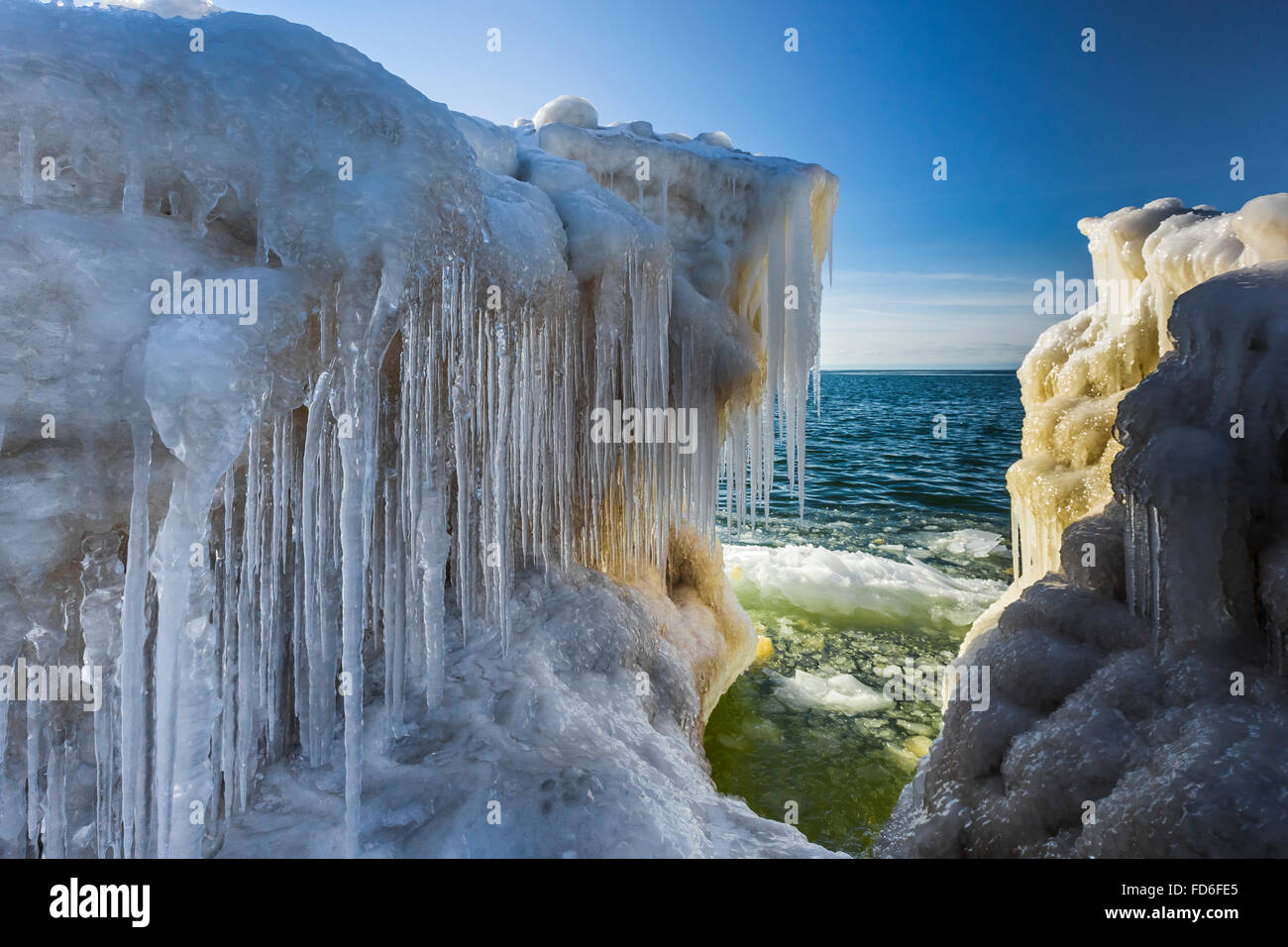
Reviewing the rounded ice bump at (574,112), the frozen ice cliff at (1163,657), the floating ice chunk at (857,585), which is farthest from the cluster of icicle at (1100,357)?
the rounded ice bump at (574,112)

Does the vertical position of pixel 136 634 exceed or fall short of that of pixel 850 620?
it exceeds it

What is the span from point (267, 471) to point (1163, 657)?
561 centimetres

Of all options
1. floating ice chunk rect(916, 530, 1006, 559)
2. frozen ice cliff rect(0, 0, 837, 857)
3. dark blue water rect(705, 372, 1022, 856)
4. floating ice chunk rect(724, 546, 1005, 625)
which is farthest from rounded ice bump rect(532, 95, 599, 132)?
floating ice chunk rect(916, 530, 1006, 559)

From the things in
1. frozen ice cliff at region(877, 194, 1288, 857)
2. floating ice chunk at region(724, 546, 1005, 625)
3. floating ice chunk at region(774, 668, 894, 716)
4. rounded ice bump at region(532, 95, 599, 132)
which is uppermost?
rounded ice bump at region(532, 95, 599, 132)

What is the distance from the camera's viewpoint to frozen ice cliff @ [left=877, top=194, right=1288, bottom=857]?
2.95m

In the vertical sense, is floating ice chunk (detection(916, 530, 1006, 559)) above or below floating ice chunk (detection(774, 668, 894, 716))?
above

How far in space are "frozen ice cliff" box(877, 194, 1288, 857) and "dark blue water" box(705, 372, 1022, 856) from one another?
284 cm

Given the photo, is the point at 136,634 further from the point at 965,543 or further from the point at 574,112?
the point at 965,543

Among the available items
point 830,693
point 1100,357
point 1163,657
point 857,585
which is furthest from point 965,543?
point 1163,657

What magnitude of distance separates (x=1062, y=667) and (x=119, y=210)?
652 centimetres

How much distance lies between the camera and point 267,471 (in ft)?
12.4

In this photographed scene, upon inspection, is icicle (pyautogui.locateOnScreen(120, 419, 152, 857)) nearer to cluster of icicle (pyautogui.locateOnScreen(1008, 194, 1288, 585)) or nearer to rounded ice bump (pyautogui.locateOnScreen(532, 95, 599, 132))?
rounded ice bump (pyautogui.locateOnScreen(532, 95, 599, 132))

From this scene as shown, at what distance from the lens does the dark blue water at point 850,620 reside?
286 inches

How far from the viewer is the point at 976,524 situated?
763 inches
